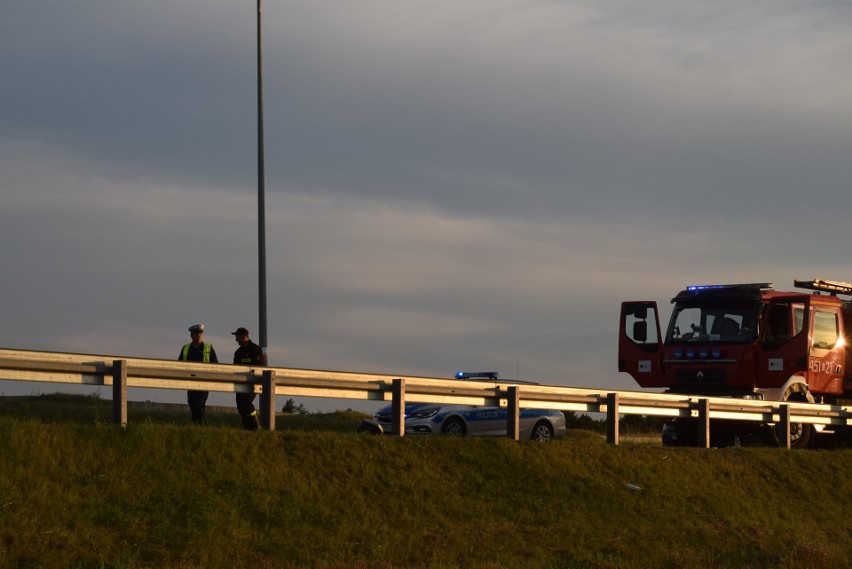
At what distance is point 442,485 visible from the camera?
14.9 m

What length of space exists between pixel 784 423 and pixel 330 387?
10764mm

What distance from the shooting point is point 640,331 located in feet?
83.4

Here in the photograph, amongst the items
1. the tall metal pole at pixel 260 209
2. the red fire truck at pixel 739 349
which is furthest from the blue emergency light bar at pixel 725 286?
the tall metal pole at pixel 260 209

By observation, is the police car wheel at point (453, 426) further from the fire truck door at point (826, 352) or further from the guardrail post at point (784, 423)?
the fire truck door at point (826, 352)

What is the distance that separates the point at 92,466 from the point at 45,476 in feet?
2.05

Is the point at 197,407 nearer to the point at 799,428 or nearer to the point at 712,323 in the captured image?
the point at 712,323

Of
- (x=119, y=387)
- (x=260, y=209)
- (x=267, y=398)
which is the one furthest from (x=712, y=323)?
(x=119, y=387)

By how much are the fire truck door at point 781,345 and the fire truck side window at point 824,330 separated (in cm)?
55

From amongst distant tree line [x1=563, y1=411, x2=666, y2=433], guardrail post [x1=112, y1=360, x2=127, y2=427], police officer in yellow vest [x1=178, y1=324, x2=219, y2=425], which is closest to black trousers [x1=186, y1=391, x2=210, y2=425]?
police officer in yellow vest [x1=178, y1=324, x2=219, y2=425]

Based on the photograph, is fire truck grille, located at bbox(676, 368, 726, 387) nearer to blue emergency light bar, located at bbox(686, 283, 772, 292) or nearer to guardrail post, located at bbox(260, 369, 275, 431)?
blue emergency light bar, located at bbox(686, 283, 772, 292)

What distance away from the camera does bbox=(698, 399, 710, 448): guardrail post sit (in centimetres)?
2102

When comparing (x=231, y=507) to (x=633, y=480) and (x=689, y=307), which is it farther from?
(x=689, y=307)

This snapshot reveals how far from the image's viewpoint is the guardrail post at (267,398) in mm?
15297

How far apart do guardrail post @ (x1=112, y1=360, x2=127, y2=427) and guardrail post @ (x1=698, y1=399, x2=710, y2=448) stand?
10.8 m
